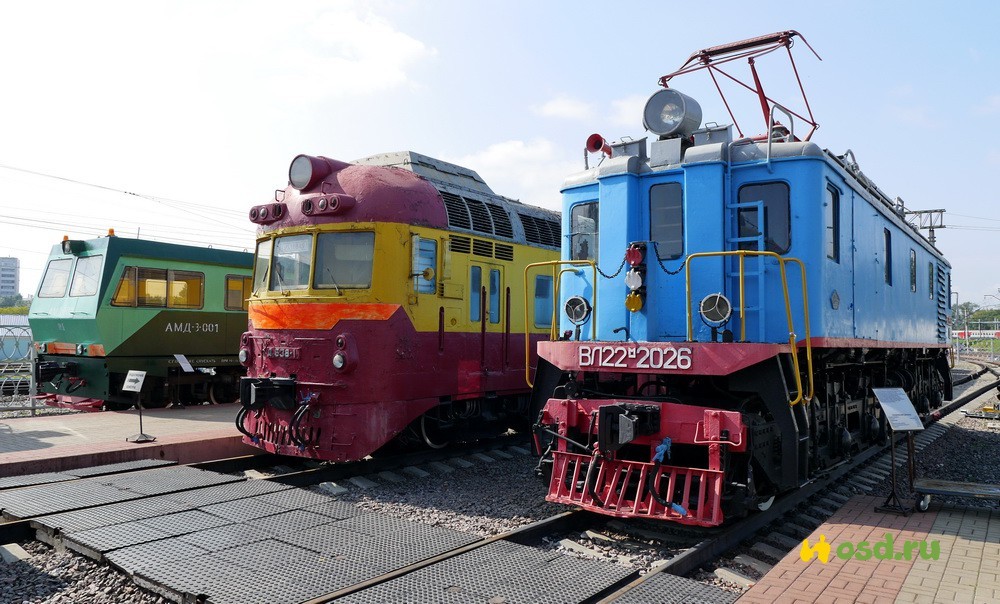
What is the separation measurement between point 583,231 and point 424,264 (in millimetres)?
2354

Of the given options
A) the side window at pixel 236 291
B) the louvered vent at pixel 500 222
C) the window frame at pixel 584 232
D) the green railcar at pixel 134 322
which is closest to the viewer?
the window frame at pixel 584 232

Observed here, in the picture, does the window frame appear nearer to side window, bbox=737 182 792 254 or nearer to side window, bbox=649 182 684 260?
side window, bbox=649 182 684 260

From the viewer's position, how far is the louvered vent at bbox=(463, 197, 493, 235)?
1047 centimetres

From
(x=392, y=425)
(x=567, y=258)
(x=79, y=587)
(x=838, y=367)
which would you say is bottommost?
(x=79, y=587)

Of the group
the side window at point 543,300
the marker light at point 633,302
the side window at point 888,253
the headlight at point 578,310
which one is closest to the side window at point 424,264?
the headlight at point 578,310

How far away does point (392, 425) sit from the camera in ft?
29.1

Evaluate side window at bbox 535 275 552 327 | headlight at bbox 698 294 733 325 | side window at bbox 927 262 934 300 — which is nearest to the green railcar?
side window at bbox 535 275 552 327

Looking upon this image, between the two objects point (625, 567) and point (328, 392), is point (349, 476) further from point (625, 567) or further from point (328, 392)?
point (625, 567)

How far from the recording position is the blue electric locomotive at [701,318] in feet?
20.9

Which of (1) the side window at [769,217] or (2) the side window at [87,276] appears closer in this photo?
(1) the side window at [769,217]

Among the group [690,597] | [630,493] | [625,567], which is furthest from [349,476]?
[690,597]

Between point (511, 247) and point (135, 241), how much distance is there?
819 centimetres

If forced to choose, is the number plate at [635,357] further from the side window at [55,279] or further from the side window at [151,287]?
the side window at [55,279]

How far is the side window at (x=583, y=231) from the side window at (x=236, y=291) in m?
10.5
